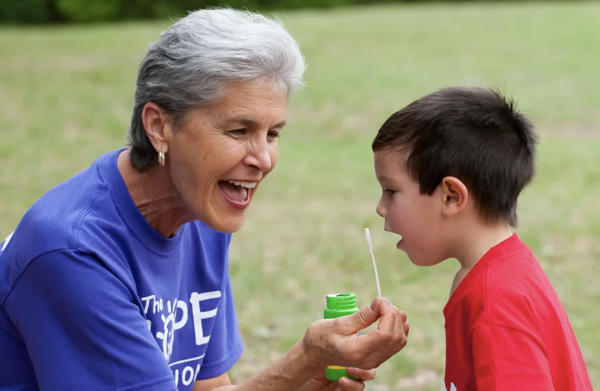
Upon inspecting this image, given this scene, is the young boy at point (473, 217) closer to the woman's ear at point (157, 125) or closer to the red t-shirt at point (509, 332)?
the red t-shirt at point (509, 332)

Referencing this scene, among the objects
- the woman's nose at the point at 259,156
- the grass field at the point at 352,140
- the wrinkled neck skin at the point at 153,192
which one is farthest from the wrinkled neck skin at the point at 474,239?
the grass field at the point at 352,140

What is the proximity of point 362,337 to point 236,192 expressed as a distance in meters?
0.61

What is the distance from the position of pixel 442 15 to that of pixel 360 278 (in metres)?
13.6

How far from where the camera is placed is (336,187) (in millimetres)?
8750

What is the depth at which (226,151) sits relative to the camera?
2527mm

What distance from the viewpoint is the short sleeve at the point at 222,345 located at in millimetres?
3055

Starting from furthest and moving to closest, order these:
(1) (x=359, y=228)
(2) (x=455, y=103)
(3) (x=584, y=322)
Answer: (1) (x=359, y=228)
(3) (x=584, y=322)
(2) (x=455, y=103)

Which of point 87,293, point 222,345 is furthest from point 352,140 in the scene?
point 87,293

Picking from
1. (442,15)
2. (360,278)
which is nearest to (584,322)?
(360,278)

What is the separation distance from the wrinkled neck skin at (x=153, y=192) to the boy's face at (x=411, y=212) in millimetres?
653

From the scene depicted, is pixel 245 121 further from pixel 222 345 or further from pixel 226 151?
pixel 222 345

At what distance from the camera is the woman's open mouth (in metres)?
2.60

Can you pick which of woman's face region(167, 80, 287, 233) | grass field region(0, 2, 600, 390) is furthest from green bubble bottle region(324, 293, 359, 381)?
grass field region(0, 2, 600, 390)

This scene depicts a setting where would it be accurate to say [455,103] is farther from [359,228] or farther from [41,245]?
[359,228]
